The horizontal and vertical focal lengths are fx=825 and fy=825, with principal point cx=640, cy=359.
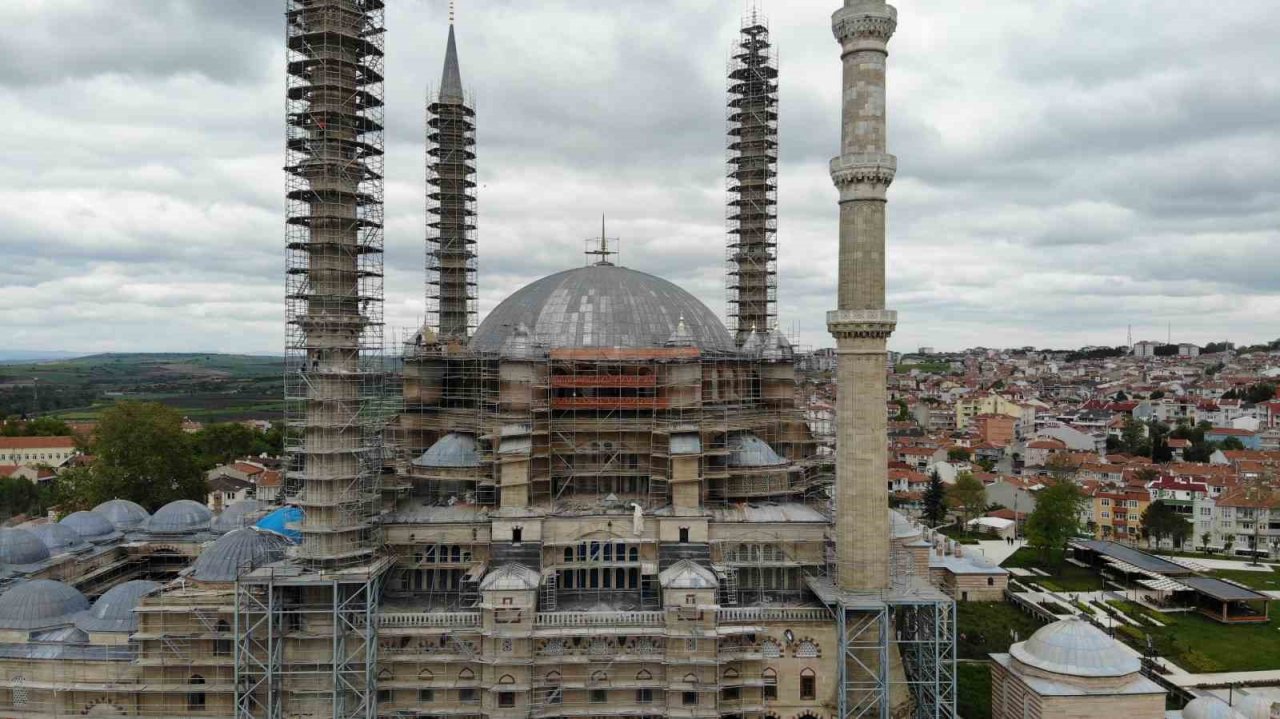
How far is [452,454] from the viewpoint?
3838 cm

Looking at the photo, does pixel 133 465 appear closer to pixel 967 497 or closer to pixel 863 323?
pixel 863 323

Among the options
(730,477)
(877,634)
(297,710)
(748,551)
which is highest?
(730,477)

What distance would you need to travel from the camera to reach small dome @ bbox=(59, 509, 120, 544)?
4362 centimetres

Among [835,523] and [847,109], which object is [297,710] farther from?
[847,109]

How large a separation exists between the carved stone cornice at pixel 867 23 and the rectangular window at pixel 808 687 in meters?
25.1

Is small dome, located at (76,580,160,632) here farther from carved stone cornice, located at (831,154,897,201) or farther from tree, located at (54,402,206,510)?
carved stone cornice, located at (831,154,897,201)

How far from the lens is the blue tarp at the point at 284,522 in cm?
3791

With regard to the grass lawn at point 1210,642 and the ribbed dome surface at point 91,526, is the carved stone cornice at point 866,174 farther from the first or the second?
the ribbed dome surface at point 91,526

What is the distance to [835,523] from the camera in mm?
34406

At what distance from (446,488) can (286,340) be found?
1034 centimetres

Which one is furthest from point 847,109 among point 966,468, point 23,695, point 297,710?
point 966,468

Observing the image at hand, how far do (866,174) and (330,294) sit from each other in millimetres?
21840

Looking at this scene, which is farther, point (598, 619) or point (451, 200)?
point (451, 200)

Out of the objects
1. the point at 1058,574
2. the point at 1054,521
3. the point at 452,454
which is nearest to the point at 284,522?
the point at 452,454
